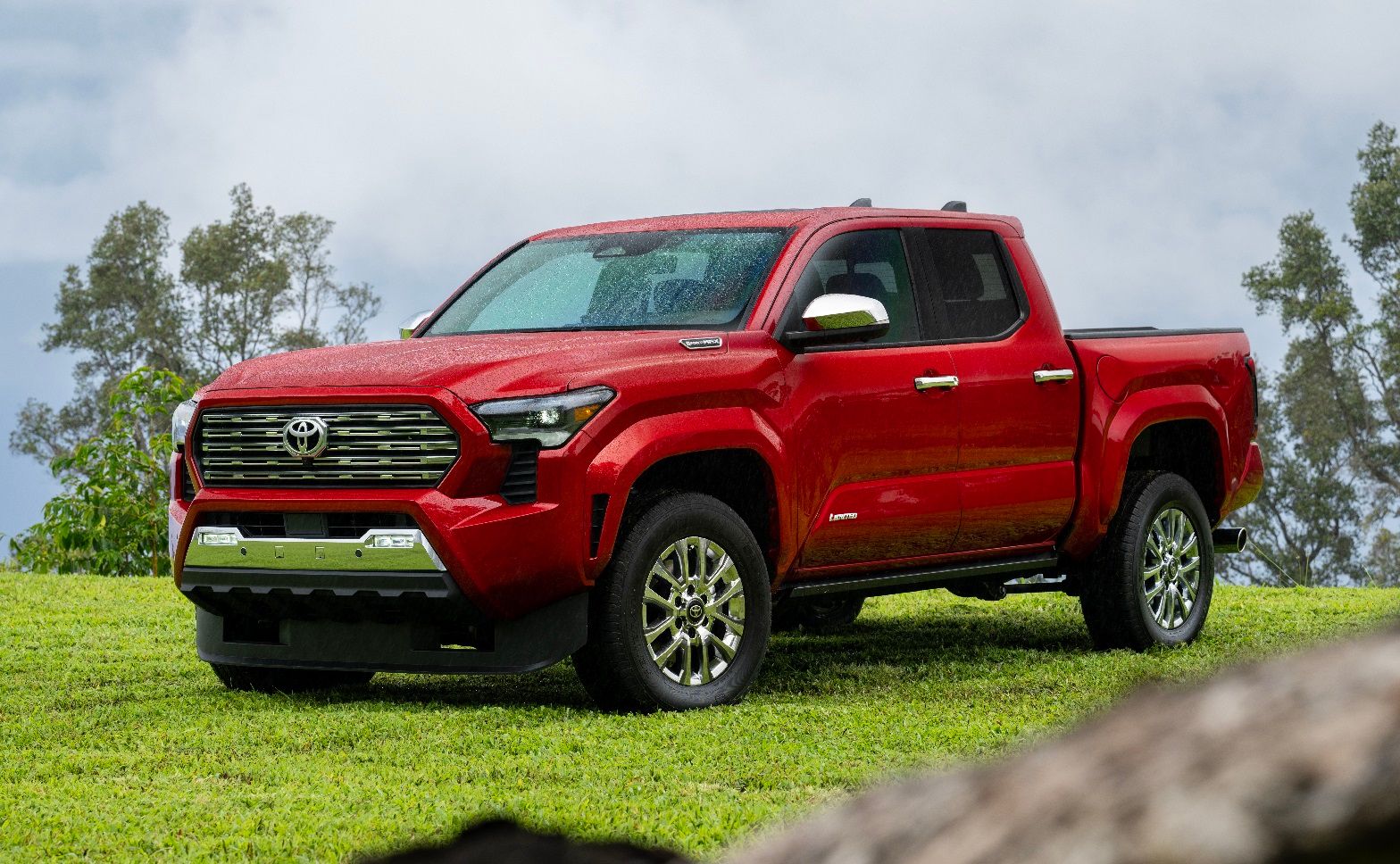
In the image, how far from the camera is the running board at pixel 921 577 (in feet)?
25.0

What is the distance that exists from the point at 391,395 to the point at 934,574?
2783 mm

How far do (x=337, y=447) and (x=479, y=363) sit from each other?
0.64 meters

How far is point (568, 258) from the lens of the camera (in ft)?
27.0

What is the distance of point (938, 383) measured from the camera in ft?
25.4

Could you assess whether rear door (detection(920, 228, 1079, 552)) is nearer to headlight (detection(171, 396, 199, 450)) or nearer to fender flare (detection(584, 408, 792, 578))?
fender flare (detection(584, 408, 792, 578))

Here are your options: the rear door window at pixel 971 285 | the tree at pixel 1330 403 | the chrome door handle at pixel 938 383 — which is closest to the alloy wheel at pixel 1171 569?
the rear door window at pixel 971 285

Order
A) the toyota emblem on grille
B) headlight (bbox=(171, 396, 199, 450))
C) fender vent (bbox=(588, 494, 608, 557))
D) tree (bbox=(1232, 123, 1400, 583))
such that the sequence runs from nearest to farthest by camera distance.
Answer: fender vent (bbox=(588, 494, 608, 557))
the toyota emblem on grille
headlight (bbox=(171, 396, 199, 450))
tree (bbox=(1232, 123, 1400, 583))

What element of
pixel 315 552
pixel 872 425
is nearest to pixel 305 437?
pixel 315 552

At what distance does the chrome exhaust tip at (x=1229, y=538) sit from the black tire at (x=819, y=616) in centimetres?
197

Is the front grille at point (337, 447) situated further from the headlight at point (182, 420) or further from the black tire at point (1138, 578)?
the black tire at point (1138, 578)

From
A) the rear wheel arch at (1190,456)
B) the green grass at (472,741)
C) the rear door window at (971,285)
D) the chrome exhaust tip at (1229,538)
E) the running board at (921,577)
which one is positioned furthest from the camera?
the chrome exhaust tip at (1229,538)

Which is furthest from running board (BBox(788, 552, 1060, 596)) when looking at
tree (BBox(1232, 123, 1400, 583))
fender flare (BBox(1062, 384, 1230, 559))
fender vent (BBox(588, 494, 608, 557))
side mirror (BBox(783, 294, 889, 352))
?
tree (BBox(1232, 123, 1400, 583))

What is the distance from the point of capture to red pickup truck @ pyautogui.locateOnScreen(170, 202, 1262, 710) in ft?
21.4

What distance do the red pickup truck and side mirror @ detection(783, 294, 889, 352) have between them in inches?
0.5
